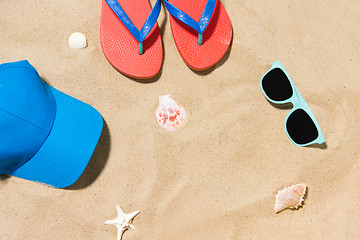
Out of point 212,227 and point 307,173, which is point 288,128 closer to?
point 307,173

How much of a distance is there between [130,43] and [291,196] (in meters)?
1.33

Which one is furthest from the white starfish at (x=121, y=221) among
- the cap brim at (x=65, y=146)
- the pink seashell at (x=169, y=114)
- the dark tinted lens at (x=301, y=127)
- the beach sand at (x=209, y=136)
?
the dark tinted lens at (x=301, y=127)

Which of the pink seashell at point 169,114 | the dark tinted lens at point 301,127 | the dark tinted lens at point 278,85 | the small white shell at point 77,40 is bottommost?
the pink seashell at point 169,114

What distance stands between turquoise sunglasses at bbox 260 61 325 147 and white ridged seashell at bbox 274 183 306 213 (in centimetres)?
27

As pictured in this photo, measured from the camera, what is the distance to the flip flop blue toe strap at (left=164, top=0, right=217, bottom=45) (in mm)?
1539

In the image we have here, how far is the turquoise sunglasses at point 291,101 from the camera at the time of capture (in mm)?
1623

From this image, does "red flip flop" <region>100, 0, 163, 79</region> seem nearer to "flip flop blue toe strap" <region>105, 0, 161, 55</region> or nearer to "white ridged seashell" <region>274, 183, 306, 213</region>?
"flip flop blue toe strap" <region>105, 0, 161, 55</region>

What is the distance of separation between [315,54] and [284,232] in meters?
1.14

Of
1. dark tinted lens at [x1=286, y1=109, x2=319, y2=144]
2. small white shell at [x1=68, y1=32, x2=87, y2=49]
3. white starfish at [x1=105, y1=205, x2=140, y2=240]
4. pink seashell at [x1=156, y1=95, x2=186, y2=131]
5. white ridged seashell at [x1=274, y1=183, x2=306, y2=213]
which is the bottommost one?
white starfish at [x1=105, y1=205, x2=140, y2=240]

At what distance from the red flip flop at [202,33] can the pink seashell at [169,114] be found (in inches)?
9.9

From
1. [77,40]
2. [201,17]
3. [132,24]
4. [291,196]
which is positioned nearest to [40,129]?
[77,40]

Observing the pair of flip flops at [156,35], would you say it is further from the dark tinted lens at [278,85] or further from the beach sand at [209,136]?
the dark tinted lens at [278,85]

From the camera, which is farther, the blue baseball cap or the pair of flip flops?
the pair of flip flops

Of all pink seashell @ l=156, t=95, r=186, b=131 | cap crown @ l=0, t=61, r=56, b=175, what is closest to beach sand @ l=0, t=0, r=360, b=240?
pink seashell @ l=156, t=95, r=186, b=131
